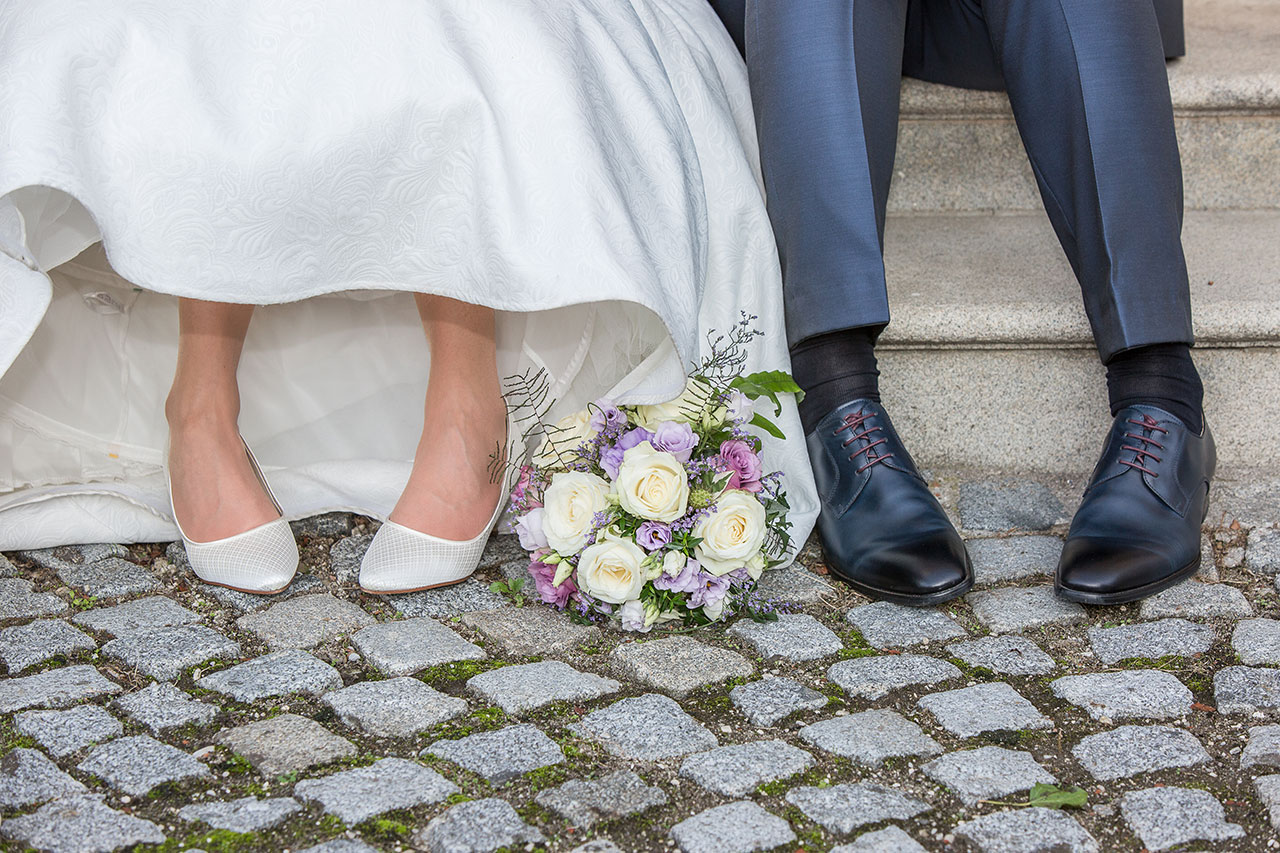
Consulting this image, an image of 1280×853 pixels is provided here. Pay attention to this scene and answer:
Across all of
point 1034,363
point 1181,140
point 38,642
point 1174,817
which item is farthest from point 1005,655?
point 1181,140

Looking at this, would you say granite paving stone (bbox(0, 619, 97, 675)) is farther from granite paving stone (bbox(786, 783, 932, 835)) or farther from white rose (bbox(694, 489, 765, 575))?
granite paving stone (bbox(786, 783, 932, 835))

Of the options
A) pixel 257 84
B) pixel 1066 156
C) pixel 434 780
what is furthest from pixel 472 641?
pixel 1066 156

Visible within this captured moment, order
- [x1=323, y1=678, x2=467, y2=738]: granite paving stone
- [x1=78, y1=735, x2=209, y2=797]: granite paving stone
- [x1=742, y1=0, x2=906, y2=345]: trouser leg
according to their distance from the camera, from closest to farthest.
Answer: [x1=78, y1=735, x2=209, y2=797]: granite paving stone
[x1=323, y1=678, x2=467, y2=738]: granite paving stone
[x1=742, y1=0, x2=906, y2=345]: trouser leg

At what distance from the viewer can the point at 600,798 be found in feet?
3.99

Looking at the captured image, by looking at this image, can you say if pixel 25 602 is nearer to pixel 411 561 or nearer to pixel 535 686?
pixel 411 561

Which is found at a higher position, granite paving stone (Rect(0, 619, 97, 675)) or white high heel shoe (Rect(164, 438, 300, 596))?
white high heel shoe (Rect(164, 438, 300, 596))

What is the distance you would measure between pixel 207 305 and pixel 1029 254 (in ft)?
5.11

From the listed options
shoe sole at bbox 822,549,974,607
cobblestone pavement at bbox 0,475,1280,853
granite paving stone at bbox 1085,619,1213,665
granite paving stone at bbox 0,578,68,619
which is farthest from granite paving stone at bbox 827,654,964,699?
granite paving stone at bbox 0,578,68,619

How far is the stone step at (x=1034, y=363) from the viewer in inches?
81.5

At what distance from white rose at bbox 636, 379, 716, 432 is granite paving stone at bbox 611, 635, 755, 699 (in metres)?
0.31

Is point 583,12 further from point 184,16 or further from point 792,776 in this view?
point 792,776

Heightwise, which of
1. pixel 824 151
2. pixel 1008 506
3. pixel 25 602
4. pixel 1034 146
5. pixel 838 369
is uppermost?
pixel 1034 146

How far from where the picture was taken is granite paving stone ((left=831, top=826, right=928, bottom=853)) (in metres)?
1.13

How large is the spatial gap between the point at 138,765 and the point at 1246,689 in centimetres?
132
